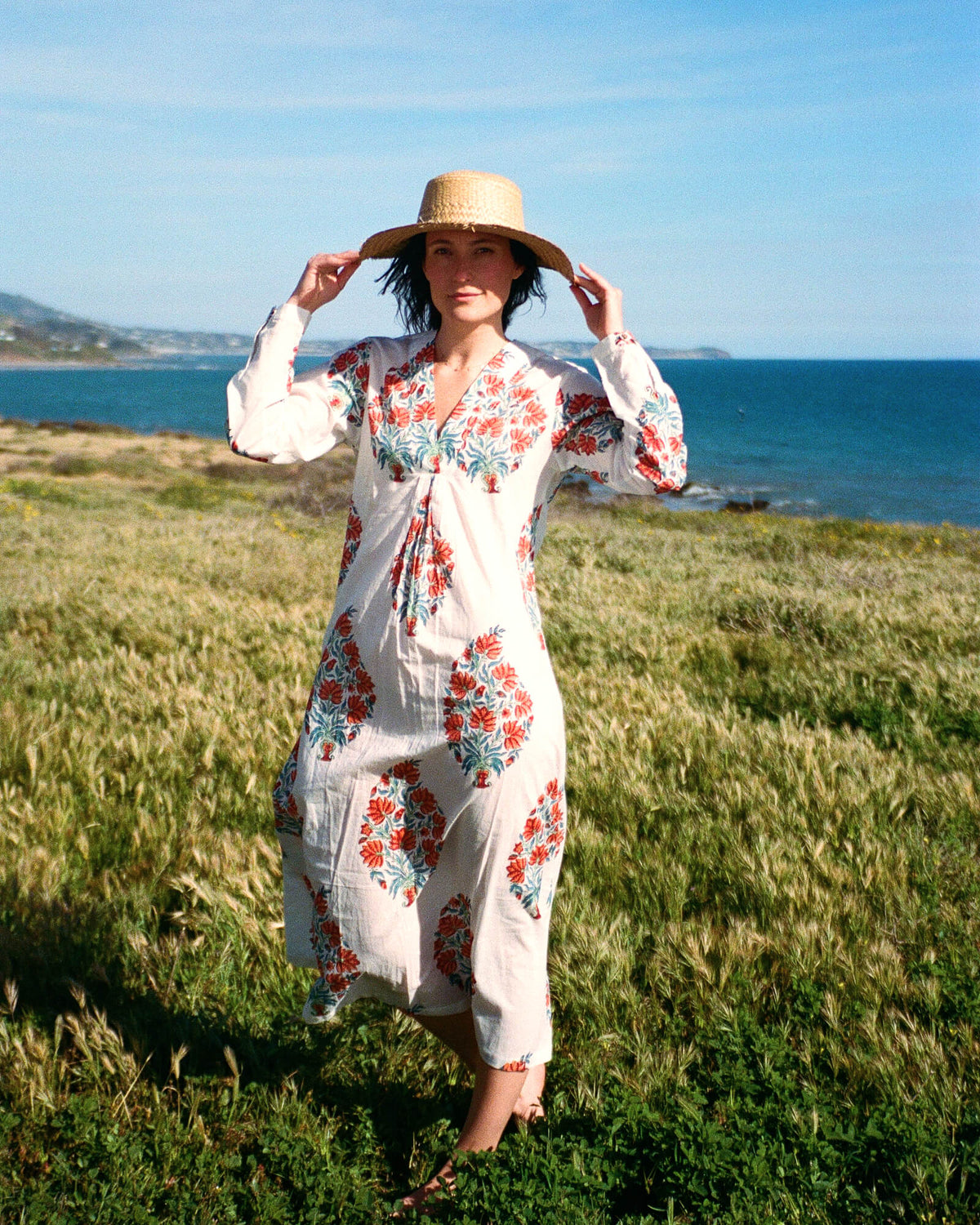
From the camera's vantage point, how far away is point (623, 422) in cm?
242

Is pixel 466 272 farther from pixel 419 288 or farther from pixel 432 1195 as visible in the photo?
pixel 432 1195

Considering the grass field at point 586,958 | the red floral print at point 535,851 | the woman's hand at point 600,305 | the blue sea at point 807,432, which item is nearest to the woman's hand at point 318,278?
the woman's hand at point 600,305

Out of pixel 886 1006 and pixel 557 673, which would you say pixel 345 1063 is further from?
pixel 557 673

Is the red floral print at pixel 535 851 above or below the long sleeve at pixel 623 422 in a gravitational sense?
below

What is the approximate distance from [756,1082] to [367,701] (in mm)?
1443

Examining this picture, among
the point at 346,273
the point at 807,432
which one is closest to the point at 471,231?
the point at 346,273

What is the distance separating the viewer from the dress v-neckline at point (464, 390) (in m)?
2.42

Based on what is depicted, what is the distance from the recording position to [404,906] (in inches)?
96.0

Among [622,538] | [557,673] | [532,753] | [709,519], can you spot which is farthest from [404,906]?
[709,519]

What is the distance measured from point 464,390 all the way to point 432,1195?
1.89 meters

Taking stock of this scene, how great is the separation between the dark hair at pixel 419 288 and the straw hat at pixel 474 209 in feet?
0.49

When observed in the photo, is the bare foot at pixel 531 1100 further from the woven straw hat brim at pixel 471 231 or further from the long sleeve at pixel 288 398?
the woven straw hat brim at pixel 471 231

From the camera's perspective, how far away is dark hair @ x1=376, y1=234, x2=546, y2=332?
2.65 meters

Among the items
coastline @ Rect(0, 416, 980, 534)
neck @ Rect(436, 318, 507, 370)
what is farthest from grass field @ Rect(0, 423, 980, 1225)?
coastline @ Rect(0, 416, 980, 534)
